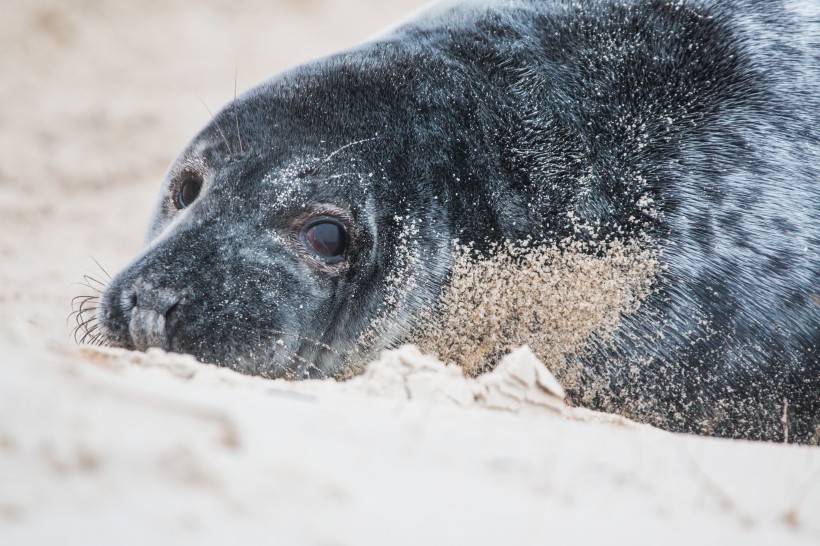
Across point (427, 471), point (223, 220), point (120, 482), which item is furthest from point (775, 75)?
point (120, 482)

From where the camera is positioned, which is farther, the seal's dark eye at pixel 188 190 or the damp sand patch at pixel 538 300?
the seal's dark eye at pixel 188 190

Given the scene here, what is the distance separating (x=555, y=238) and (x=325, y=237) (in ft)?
2.54

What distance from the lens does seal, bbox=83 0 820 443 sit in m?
3.03

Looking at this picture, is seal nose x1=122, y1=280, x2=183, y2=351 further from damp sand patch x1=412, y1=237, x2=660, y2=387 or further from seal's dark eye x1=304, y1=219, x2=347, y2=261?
damp sand patch x1=412, y1=237, x2=660, y2=387

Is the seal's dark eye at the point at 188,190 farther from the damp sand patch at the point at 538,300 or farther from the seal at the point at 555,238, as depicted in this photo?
the damp sand patch at the point at 538,300

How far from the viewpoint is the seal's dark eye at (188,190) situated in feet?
10.9

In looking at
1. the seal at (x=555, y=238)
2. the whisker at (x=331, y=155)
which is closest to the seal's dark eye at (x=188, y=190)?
the seal at (x=555, y=238)

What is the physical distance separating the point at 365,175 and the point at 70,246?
2488mm

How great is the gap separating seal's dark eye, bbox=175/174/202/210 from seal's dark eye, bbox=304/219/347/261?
505 millimetres

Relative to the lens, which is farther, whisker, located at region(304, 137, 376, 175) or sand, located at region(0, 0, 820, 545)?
whisker, located at region(304, 137, 376, 175)

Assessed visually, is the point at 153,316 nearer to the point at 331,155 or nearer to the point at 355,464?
the point at 331,155

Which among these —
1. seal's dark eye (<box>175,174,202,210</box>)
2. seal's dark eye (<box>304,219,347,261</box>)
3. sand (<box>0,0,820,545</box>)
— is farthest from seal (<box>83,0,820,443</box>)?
sand (<box>0,0,820,545</box>)

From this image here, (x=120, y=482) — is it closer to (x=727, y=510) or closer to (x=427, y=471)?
(x=427, y=471)

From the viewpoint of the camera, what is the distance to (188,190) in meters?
3.34
